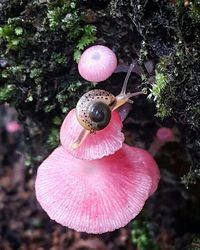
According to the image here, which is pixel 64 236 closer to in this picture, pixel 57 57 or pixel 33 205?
pixel 33 205

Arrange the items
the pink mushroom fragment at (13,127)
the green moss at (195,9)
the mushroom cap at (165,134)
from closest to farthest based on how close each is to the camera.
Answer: the green moss at (195,9), the mushroom cap at (165,134), the pink mushroom fragment at (13,127)

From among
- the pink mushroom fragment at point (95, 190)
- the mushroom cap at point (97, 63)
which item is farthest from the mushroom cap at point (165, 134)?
the mushroom cap at point (97, 63)

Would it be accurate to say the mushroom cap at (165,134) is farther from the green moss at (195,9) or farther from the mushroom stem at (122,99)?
the green moss at (195,9)

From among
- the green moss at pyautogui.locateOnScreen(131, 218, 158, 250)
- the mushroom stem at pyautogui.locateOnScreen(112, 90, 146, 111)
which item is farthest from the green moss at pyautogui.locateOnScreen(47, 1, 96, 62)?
the green moss at pyautogui.locateOnScreen(131, 218, 158, 250)

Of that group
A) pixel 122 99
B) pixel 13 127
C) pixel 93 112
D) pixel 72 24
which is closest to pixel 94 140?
pixel 93 112

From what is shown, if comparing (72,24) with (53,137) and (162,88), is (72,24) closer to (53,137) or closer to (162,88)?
(162,88)

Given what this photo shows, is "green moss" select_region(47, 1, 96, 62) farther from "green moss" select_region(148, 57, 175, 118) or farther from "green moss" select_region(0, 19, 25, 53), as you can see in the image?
"green moss" select_region(148, 57, 175, 118)
